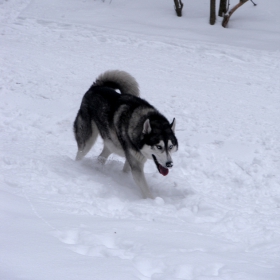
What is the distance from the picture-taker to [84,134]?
6.31m

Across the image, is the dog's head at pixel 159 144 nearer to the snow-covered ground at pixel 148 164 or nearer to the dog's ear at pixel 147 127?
the dog's ear at pixel 147 127

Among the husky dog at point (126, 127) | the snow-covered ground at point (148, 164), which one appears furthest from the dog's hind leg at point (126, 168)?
the snow-covered ground at point (148, 164)

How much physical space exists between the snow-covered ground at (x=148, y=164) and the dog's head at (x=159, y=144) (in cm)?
54

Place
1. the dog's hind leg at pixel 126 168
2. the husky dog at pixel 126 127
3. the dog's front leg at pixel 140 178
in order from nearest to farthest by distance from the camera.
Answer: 1. the husky dog at pixel 126 127
2. the dog's front leg at pixel 140 178
3. the dog's hind leg at pixel 126 168

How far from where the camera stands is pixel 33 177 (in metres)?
4.91

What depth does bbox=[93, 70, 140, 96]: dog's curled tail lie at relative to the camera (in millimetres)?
6301

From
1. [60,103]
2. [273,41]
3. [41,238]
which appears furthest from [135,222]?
[273,41]

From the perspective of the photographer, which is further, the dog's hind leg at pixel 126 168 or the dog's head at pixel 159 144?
the dog's hind leg at pixel 126 168

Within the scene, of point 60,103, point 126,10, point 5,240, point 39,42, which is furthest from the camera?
point 126,10

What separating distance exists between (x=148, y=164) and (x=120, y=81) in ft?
4.68

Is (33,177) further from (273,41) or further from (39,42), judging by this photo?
(273,41)

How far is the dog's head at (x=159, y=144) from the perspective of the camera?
501 centimetres

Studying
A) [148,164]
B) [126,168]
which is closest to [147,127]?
[126,168]

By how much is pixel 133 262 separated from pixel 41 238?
684 mm
